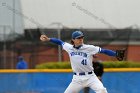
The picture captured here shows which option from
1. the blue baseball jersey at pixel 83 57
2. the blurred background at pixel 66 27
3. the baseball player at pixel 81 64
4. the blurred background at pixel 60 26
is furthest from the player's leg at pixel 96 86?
the blurred background at pixel 66 27

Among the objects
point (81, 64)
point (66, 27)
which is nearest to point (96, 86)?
point (81, 64)

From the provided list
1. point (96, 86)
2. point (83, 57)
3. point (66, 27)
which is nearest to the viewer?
point (96, 86)

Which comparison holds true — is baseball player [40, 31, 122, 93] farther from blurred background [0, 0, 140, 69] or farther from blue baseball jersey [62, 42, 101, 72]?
blurred background [0, 0, 140, 69]

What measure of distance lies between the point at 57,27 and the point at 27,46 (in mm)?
1235

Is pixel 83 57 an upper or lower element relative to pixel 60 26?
lower

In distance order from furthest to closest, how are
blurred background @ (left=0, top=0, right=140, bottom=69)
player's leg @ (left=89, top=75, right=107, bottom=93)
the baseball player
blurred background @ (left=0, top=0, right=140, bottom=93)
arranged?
1. blurred background @ (left=0, top=0, right=140, bottom=69)
2. blurred background @ (left=0, top=0, right=140, bottom=93)
3. the baseball player
4. player's leg @ (left=89, top=75, right=107, bottom=93)

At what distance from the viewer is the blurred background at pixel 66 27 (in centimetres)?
1697

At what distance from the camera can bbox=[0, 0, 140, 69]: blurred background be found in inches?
668

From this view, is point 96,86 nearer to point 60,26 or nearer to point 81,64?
point 81,64

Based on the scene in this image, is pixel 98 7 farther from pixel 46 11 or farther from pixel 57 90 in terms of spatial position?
A: pixel 57 90

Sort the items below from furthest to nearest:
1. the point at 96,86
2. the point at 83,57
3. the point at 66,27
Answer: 1. the point at 66,27
2. the point at 83,57
3. the point at 96,86

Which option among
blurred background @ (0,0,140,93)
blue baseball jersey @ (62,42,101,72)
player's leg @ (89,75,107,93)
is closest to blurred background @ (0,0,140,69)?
blurred background @ (0,0,140,93)

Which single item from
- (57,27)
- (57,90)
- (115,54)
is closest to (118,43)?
(57,27)

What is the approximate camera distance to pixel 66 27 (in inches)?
676
